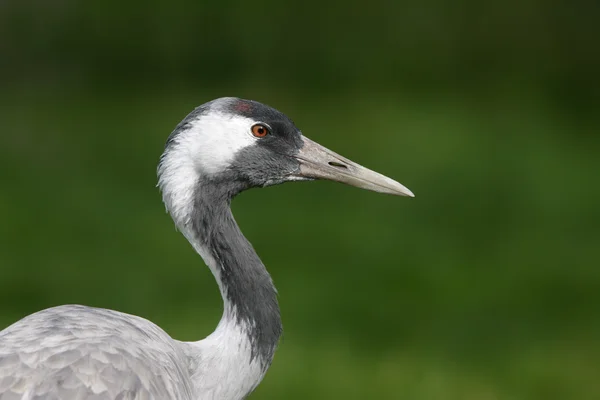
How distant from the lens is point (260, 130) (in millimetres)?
4109

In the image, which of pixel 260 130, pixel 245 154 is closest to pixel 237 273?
pixel 245 154

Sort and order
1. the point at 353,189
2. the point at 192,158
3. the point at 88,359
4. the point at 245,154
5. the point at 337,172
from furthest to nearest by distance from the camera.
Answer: the point at 353,189 < the point at 337,172 < the point at 245,154 < the point at 192,158 < the point at 88,359

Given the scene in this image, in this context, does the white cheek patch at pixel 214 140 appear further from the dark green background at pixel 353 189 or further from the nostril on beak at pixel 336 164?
the dark green background at pixel 353 189

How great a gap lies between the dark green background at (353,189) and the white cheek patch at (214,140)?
10.7 ft

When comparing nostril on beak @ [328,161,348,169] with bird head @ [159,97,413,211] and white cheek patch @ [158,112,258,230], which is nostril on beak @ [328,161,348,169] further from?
white cheek patch @ [158,112,258,230]

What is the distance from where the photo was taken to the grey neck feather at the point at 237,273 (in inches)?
156

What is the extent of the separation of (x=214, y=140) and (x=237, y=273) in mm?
475

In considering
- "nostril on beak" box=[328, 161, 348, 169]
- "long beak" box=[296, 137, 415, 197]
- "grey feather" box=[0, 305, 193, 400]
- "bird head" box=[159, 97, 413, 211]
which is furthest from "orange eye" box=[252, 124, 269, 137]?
"grey feather" box=[0, 305, 193, 400]

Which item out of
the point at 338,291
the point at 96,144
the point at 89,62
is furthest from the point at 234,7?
the point at 338,291

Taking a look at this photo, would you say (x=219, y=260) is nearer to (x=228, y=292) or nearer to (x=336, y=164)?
(x=228, y=292)

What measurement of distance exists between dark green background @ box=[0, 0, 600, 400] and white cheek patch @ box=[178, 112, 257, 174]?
10.7 feet

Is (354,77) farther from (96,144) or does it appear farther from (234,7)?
(96,144)

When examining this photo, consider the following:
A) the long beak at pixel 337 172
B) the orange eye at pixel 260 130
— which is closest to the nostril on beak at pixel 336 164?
the long beak at pixel 337 172

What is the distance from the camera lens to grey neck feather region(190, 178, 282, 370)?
13.0 ft
